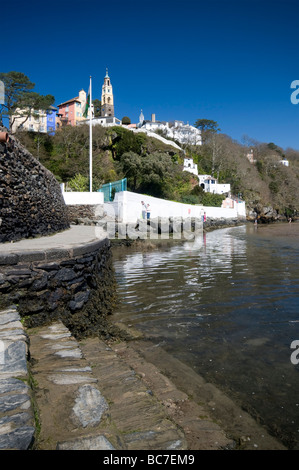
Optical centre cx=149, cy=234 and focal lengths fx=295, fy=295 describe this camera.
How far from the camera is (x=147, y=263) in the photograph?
38.0 ft

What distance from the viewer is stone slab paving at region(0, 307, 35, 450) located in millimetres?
1716

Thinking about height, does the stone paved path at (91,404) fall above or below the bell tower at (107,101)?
below

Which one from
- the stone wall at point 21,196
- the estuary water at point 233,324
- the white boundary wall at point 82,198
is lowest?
the estuary water at point 233,324

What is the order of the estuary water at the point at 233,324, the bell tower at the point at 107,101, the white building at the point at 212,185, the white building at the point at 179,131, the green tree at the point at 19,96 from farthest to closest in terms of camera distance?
1. the bell tower at the point at 107,101
2. the white building at the point at 179,131
3. the white building at the point at 212,185
4. the green tree at the point at 19,96
5. the estuary water at the point at 233,324

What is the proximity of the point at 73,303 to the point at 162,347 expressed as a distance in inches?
60.3

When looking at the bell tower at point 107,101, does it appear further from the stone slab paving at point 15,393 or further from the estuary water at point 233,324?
the stone slab paving at point 15,393

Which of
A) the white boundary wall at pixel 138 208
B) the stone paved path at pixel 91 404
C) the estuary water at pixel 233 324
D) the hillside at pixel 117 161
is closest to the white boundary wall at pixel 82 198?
the white boundary wall at pixel 138 208

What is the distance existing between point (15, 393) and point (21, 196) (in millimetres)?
5832

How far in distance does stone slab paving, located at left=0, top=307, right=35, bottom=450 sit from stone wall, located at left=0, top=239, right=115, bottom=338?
0.82 meters

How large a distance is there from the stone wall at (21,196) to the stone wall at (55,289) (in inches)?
89.9

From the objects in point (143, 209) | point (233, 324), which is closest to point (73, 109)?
point (143, 209)

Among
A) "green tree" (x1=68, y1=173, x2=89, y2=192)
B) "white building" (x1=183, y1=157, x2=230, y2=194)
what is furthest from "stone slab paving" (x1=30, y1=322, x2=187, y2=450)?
"white building" (x1=183, y1=157, x2=230, y2=194)

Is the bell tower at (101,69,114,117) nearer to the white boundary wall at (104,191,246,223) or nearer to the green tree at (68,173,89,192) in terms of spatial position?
the white boundary wall at (104,191,246,223)

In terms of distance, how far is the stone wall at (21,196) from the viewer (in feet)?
20.8
